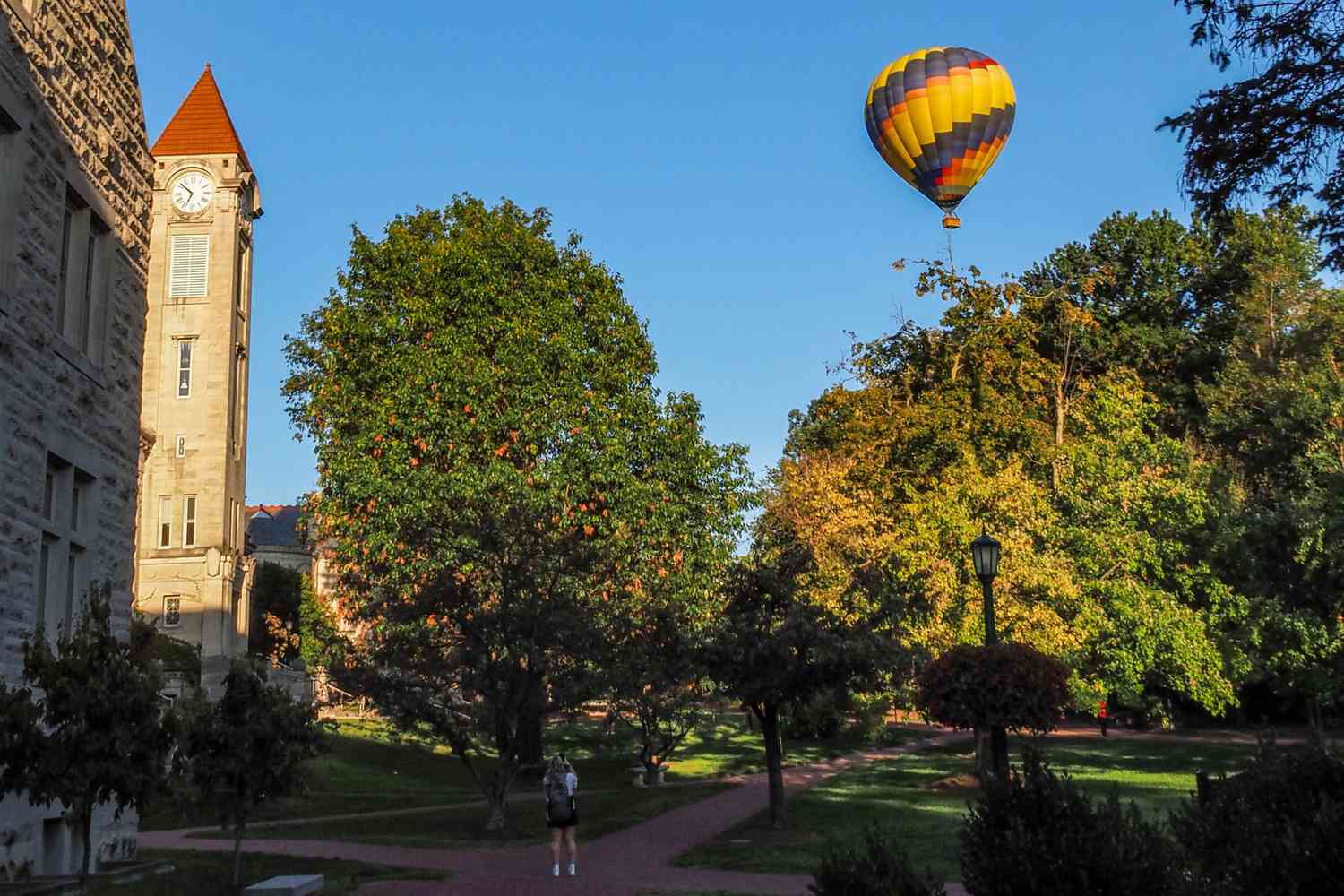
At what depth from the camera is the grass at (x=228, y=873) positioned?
1477cm

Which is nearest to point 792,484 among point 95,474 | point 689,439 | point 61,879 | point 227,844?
point 689,439

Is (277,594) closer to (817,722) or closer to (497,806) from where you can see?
(817,722)

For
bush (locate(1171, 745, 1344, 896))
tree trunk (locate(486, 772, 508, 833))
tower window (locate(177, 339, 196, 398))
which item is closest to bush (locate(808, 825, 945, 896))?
bush (locate(1171, 745, 1344, 896))

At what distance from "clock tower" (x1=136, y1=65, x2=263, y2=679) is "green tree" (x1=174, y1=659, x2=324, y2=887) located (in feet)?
133

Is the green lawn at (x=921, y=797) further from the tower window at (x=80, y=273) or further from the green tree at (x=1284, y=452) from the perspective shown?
the tower window at (x=80, y=273)

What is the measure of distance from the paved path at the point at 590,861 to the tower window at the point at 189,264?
1523 inches

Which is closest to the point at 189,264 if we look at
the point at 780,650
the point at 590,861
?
the point at 780,650

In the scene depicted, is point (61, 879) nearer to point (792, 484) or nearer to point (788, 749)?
point (792, 484)

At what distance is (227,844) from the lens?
871 inches

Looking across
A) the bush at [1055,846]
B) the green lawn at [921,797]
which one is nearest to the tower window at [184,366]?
the green lawn at [921,797]

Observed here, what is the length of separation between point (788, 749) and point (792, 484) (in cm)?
1157

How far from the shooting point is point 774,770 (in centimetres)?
2341

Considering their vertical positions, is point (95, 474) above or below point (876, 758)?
above

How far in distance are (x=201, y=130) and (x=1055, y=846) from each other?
61.0 m
